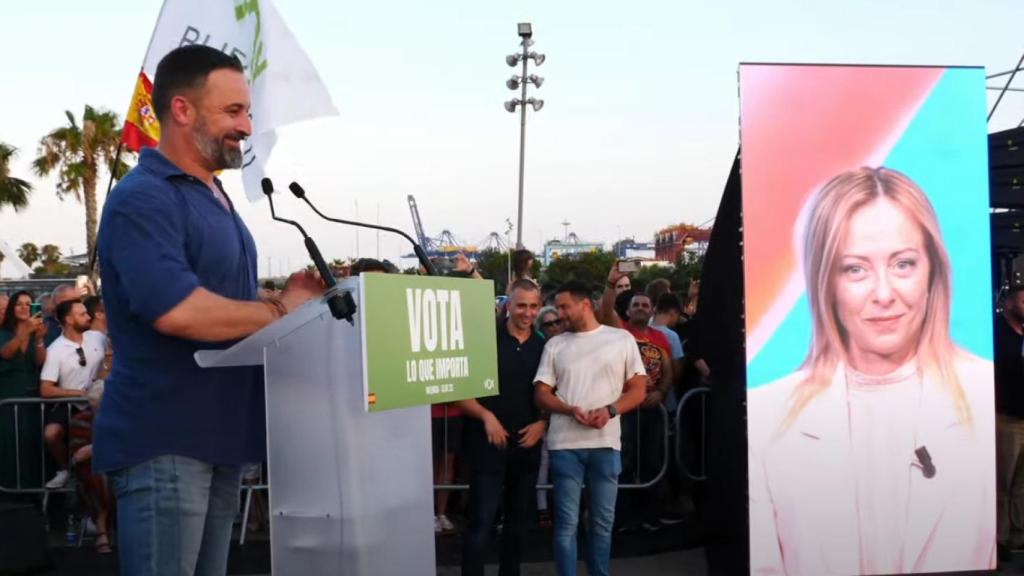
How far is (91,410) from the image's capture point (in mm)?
8273

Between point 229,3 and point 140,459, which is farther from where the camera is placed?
point 229,3

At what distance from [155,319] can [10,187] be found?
36.1m

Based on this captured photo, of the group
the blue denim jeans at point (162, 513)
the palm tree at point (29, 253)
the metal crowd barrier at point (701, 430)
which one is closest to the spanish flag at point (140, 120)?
the metal crowd barrier at point (701, 430)

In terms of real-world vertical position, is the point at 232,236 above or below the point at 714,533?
above

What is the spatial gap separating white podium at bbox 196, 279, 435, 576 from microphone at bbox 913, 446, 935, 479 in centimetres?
433

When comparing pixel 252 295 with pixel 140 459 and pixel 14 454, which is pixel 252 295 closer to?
pixel 140 459

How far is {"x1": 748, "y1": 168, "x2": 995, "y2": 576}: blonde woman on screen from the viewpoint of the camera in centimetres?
623

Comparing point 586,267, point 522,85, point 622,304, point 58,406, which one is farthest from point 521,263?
point 586,267

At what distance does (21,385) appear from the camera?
29.5 ft

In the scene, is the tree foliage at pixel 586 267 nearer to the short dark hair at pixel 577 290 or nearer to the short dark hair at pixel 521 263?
the short dark hair at pixel 521 263

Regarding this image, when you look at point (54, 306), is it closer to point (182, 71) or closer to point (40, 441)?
point (40, 441)

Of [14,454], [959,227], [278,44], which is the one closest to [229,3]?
[278,44]

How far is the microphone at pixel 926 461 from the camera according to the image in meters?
6.32

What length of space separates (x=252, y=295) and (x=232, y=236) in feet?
0.56
